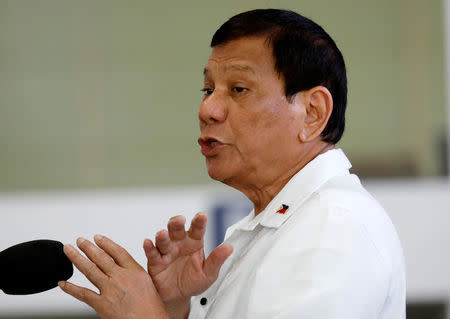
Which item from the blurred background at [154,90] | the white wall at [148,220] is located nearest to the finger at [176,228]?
the white wall at [148,220]

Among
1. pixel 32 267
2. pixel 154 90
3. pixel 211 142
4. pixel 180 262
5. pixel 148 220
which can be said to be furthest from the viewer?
pixel 154 90

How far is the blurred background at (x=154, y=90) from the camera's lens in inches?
136

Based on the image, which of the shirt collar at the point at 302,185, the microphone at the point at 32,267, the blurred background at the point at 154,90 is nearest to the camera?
the microphone at the point at 32,267

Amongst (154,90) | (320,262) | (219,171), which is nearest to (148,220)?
(154,90)

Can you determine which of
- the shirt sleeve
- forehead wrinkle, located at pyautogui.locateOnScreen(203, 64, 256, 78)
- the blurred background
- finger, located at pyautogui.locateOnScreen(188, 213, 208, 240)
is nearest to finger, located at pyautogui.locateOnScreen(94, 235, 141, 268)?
finger, located at pyautogui.locateOnScreen(188, 213, 208, 240)

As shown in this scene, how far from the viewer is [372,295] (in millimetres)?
1081

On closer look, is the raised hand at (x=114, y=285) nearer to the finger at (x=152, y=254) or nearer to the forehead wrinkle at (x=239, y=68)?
the finger at (x=152, y=254)

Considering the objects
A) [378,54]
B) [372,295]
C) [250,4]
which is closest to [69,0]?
[250,4]

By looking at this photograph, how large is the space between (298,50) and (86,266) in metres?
0.58

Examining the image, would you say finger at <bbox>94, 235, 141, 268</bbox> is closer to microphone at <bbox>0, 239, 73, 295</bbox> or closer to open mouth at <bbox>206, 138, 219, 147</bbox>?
microphone at <bbox>0, 239, 73, 295</bbox>

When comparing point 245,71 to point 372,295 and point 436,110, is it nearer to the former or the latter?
point 372,295

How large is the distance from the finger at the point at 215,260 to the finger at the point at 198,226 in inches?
1.8

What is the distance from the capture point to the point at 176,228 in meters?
1.25

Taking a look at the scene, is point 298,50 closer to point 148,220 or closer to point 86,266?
point 86,266
